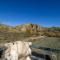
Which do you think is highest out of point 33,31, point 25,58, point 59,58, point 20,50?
point 33,31

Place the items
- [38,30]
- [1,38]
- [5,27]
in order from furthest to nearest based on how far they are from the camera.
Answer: [5,27], [38,30], [1,38]

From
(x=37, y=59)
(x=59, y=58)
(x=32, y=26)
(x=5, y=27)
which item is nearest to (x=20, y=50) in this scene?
(x=37, y=59)

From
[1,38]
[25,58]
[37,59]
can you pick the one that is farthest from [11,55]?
[1,38]

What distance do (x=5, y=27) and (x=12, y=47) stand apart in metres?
3.94

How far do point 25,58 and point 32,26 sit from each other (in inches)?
123

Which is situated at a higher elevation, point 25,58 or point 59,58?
point 25,58

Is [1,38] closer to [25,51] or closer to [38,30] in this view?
[38,30]

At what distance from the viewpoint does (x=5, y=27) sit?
5574 millimetres

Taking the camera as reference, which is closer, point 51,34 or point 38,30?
point 51,34

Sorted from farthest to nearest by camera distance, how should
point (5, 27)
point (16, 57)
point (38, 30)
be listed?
1. point (5, 27)
2. point (38, 30)
3. point (16, 57)

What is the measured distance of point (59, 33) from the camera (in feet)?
15.3

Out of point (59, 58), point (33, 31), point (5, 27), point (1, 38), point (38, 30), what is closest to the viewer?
point (59, 58)

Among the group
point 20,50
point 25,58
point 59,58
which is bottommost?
point 59,58

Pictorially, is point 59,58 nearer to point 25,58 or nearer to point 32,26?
point 25,58
